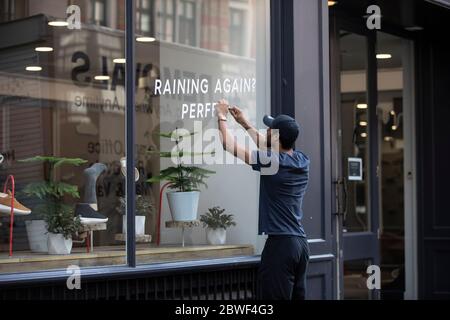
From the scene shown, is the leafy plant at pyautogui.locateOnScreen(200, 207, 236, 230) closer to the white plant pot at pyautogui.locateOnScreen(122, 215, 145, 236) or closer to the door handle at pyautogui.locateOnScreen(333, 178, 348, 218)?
the white plant pot at pyautogui.locateOnScreen(122, 215, 145, 236)

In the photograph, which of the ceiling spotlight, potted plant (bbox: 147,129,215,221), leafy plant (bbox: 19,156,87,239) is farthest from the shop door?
leafy plant (bbox: 19,156,87,239)

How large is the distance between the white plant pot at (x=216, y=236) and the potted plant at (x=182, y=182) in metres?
0.17

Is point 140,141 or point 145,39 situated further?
point 145,39

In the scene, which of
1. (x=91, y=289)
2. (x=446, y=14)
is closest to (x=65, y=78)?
(x=91, y=289)

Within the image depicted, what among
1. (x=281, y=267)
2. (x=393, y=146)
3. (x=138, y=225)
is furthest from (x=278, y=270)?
(x=393, y=146)

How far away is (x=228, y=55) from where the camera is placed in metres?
7.43

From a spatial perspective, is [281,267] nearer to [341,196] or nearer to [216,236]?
[216,236]

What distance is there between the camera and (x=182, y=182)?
23.0 feet

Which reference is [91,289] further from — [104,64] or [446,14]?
[446,14]

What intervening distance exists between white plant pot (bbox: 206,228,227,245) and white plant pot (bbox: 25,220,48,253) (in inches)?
52.0

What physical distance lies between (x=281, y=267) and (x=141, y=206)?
1441 mm

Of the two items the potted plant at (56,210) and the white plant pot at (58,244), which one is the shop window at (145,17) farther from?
the white plant pot at (58,244)

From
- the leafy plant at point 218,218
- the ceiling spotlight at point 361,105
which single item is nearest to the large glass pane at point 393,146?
the ceiling spotlight at point 361,105

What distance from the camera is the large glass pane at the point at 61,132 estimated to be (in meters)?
6.25
